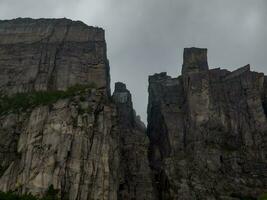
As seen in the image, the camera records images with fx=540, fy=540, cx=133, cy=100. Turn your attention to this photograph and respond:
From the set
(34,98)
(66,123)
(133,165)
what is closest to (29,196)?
(66,123)

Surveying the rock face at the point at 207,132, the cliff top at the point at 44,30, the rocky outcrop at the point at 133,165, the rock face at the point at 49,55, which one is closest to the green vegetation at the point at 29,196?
the rocky outcrop at the point at 133,165

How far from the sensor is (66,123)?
96.1m

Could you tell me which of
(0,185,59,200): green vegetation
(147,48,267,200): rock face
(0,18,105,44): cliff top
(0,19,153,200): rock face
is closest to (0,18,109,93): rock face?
(0,18,105,44): cliff top

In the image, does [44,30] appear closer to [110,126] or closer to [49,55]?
[49,55]

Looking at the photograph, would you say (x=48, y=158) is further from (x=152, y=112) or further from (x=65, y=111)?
(x=152, y=112)

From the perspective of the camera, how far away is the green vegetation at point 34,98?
4048 inches

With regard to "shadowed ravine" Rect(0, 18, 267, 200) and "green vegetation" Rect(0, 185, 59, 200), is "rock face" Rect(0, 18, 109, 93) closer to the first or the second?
"shadowed ravine" Rect(0, 18, 267, 200)

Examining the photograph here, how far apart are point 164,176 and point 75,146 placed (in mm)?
19006

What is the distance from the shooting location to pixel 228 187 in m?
97.9

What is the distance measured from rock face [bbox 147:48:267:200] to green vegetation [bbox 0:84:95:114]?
20414 mm

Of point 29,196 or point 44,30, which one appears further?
point 44,30

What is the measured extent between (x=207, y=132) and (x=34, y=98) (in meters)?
35.2

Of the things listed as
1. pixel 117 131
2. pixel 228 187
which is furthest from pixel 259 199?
pixel 117 131

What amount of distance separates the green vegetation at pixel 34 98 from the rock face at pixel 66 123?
281mm
